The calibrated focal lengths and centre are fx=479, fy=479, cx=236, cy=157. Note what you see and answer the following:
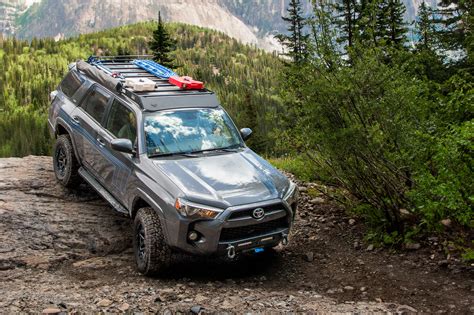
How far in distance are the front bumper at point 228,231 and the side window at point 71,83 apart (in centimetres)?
434

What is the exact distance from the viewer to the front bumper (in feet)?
19.1

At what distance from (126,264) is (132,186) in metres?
1.12

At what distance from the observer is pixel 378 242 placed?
7418 millimetres

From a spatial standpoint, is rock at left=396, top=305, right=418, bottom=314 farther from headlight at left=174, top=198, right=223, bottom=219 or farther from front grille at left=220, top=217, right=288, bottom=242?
headlight at left=174, top=198, right=223, bottom=219

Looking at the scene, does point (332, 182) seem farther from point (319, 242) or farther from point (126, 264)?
point (126, 264)

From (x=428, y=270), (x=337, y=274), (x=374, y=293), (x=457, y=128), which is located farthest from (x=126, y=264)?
(x=457, y=128)

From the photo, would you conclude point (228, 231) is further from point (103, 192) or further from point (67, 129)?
point (67, 129)

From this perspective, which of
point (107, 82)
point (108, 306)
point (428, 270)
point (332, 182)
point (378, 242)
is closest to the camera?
point (108, 306)

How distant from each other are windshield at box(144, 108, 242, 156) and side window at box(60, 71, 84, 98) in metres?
2.59

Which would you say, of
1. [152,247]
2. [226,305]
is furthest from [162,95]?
[226,305]

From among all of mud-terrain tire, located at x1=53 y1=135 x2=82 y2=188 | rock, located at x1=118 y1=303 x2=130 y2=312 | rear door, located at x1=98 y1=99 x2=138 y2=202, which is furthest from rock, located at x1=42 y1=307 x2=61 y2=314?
mud-terrain tire, located at x1=53 y1=135 x2=82 y2=188

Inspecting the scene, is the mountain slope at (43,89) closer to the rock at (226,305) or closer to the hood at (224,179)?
the hood at (224,179)

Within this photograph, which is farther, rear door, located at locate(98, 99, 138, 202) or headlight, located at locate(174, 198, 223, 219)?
rear door, located at locate(98, 99, 138, 202)

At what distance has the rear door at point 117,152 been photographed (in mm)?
7059
